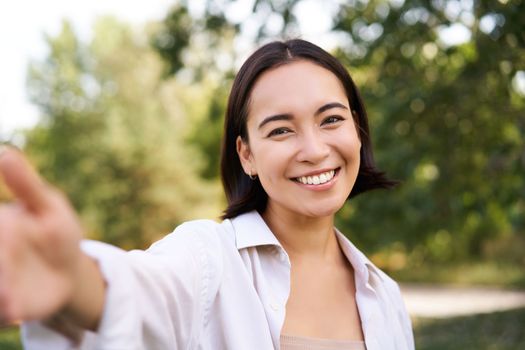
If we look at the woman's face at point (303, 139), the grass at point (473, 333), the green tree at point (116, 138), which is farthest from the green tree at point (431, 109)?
the green tree at point (116, 138)

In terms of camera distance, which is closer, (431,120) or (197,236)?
(197,236)

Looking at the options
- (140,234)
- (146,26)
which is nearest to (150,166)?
(140,234)

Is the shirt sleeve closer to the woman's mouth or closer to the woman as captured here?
the woman

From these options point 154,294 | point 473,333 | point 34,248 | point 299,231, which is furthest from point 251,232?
point 473,333

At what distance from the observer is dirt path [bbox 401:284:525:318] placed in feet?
47.6

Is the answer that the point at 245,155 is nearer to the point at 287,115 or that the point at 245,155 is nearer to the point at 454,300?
the point at 287,115

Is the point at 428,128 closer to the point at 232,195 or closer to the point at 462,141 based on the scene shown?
the point at 462,141

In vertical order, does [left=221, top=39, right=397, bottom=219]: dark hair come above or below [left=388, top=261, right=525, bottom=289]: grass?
above

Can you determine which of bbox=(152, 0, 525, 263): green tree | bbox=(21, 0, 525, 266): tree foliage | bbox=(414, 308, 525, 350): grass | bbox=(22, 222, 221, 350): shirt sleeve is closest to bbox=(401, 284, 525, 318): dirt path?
bbox=(414, 308, 525, 350): grass

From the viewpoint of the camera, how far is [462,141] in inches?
264

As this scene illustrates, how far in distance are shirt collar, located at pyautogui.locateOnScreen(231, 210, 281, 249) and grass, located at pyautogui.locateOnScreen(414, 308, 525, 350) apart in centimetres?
659

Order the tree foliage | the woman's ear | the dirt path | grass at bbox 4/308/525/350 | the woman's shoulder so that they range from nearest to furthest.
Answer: the woman's shoulder
the woman's ear
the tree foliage
grass at bbox 4/308/525/350
the dirt path

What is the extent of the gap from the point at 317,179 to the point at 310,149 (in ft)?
0.29

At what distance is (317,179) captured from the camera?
187 centimetres
